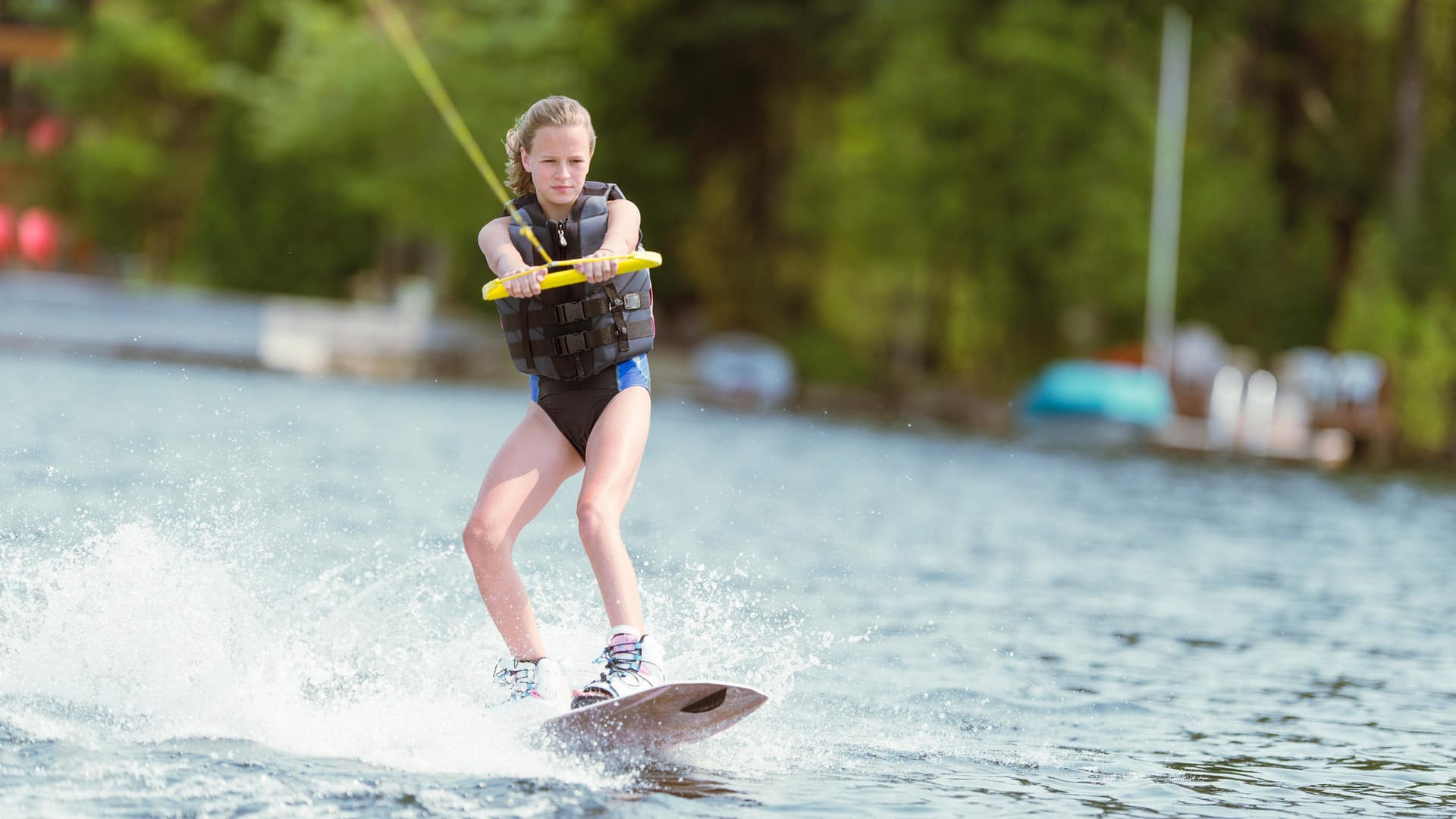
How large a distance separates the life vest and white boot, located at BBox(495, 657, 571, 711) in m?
0.95

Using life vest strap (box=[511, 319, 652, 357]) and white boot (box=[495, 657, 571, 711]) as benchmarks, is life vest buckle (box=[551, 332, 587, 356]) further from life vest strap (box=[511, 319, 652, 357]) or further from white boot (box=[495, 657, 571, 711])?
white boot (box=[495, 657, 571, 711])

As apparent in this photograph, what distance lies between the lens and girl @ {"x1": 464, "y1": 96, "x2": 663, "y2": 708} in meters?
6.88

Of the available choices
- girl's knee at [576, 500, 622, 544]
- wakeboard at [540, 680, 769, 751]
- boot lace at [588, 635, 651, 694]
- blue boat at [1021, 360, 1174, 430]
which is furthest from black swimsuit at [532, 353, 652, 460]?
→ blue boat at [1021, 360, 1174, 430]

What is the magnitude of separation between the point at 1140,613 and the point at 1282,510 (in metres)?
10.4

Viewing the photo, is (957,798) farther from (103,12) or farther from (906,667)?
(103,12)

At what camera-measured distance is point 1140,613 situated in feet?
Answer: 42.7

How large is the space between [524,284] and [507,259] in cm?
20

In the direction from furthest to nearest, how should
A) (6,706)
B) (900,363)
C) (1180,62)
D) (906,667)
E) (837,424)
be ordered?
1. (900,363)
2. (1180,62)
3. (837,424)
4. (906,667)
5. (6,706)

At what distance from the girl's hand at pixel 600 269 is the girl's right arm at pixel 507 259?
0.42 feet

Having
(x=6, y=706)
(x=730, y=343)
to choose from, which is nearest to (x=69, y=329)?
(x=730, y=343)

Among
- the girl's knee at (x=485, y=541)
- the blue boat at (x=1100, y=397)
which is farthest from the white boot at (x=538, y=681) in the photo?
the blue boat at (x=1100, y=397)

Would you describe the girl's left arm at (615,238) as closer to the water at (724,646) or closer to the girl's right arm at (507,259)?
the girl's right arm at (507,259)

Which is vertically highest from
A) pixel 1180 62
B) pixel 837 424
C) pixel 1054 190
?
pixel 1180 62

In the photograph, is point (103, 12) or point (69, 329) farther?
point (103, 12)
